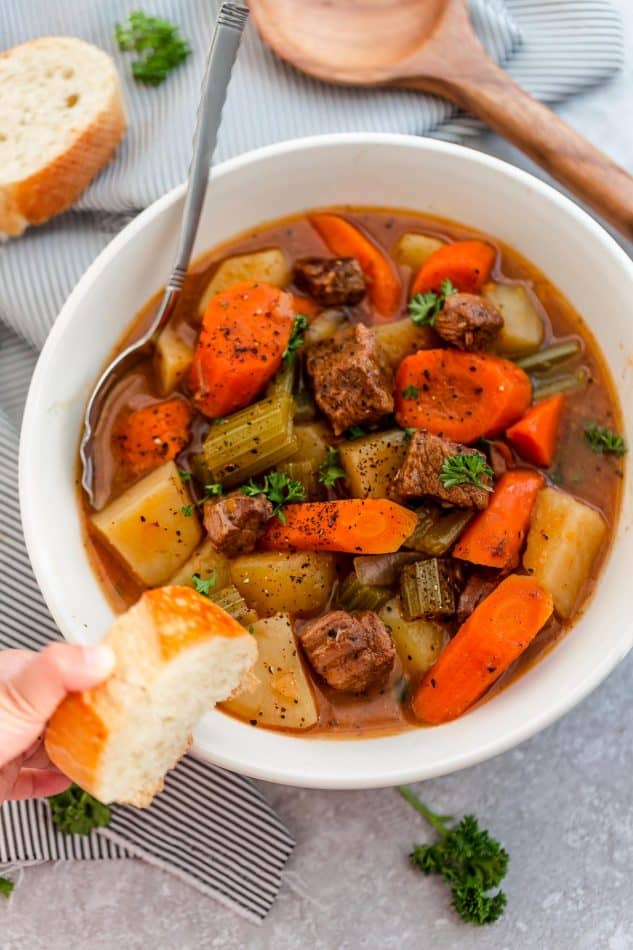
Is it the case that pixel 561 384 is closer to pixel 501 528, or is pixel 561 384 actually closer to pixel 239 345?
pixel 501 528

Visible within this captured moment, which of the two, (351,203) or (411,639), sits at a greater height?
(351,203)

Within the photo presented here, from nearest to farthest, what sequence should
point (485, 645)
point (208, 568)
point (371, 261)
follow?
point (485, 645), point (208, 568), point (371, 261)

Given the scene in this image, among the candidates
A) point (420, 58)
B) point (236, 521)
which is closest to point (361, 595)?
point (236, 521)

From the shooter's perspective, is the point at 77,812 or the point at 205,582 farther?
the point at 77,812

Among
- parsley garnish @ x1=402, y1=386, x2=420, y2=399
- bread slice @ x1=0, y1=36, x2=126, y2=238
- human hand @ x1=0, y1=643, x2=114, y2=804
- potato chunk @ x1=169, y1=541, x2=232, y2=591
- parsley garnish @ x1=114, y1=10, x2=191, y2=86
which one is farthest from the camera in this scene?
parsley garnish @ x1=114, y1=10, x2=191, y2=86

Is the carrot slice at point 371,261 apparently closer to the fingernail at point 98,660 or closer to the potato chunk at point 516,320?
the potato chunk at point 516,320

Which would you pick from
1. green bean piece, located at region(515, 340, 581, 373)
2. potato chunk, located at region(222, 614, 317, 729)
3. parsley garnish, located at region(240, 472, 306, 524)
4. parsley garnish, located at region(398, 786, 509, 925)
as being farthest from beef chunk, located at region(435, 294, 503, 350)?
parsley garnish, located at region(398, 786, 509, 925)

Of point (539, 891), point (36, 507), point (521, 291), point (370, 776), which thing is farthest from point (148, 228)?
point (539, 891)

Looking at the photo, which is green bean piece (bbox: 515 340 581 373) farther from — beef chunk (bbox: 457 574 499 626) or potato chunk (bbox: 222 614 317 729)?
potato chunk (bbox: 222 614 317 729)
